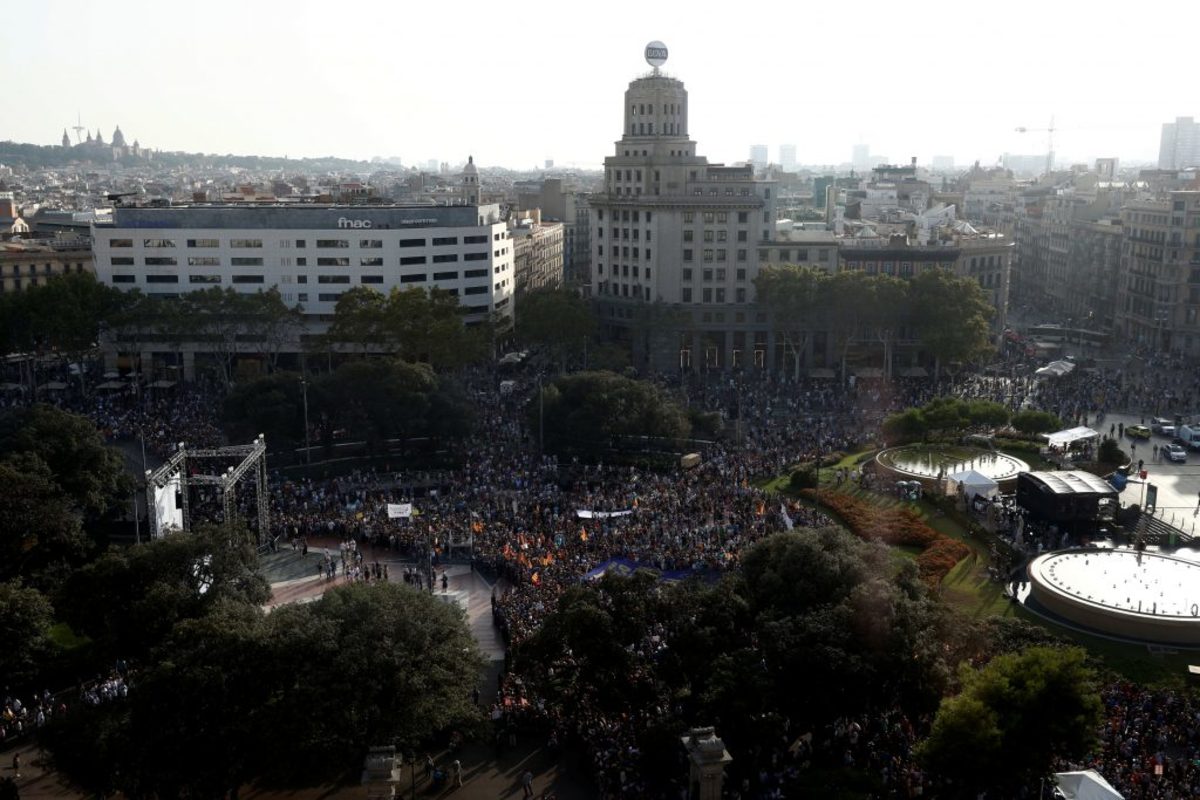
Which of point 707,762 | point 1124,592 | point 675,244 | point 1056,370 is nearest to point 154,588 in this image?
point 707,762

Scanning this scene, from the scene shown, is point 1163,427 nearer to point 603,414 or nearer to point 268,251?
point 603,414

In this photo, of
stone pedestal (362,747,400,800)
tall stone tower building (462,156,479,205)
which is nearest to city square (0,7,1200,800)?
stone pedestal (362,747,400,800)

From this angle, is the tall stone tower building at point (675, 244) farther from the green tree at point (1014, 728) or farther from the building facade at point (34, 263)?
the green tree at point (1014, 728)

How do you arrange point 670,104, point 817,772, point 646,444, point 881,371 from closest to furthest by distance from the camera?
point 817,772 → point 646,444 → point 881,371 → point 670,104

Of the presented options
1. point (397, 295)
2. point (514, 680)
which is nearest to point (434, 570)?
point (514, 680)

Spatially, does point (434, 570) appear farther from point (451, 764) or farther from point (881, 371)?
point (881, 371)

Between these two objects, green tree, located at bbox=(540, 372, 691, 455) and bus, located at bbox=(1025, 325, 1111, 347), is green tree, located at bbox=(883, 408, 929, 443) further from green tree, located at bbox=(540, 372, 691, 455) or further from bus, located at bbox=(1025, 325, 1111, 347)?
bus, located at bbox=(1025, 325, 1111, 347)

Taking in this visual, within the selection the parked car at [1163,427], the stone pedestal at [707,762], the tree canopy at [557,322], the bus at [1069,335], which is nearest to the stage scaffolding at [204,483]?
the stone pedestal at [707,762]
